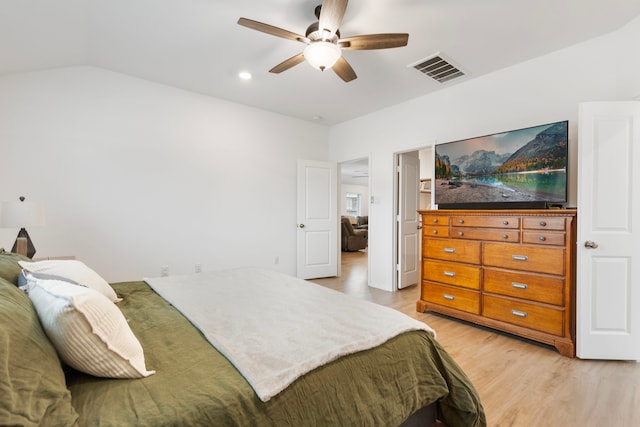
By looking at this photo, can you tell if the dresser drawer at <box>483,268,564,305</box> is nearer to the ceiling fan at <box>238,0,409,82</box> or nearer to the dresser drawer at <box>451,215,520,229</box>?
the dresser drawer at <box>451,215,520,229</box>

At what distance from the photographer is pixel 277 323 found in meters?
1.43

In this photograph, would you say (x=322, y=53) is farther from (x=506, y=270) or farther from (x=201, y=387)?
(x=506, y=270)

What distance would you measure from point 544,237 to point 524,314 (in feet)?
2.34

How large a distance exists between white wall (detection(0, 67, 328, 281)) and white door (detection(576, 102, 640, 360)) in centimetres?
369

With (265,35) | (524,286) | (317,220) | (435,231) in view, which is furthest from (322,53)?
(317,220)

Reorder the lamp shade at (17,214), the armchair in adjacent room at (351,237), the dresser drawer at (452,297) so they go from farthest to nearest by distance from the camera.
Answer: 1. the armchair in adjacent room at (351,237)
2. the dresser drawer at (452,297)
3. the lamp shade at (17,214)

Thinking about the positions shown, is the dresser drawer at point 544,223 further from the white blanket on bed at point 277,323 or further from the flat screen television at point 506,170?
the white blanket on bed at point 277,323

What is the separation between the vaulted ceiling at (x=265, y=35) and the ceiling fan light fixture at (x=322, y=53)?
0.37 m

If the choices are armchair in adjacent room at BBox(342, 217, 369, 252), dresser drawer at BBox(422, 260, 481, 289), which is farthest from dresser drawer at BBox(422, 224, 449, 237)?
armchair in adjacent room at BBox(342, 217, 369, 252)

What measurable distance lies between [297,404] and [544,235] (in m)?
2.61

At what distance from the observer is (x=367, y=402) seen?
1.14 m

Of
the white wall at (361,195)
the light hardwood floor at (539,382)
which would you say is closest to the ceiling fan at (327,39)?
the light hardwood floor at (539,382)

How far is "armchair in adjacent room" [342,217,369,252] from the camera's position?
8.62 meters

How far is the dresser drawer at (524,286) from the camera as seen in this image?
8.20ft
